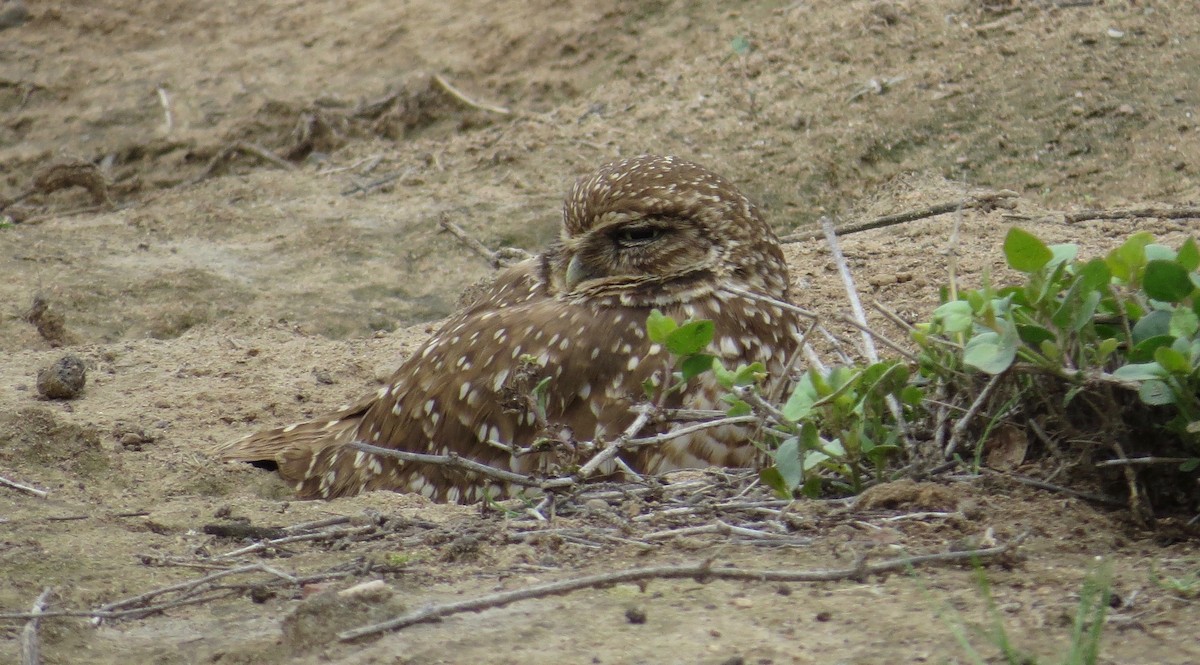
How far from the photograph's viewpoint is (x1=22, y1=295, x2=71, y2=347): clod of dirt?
6129 millimetres

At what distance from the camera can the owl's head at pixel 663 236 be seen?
14.3 feet

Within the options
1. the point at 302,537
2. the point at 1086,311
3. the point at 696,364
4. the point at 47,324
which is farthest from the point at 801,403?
the point at 47,324

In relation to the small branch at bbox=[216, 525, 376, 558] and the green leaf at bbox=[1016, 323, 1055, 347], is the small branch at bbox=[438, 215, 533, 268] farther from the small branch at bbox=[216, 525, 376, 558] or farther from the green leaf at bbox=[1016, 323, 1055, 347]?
the green leaf at bbox=[1016, 323, 1055, 347]

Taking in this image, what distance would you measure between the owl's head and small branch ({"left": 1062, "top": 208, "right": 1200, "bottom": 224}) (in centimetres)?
167

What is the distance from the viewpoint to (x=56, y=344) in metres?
6.10

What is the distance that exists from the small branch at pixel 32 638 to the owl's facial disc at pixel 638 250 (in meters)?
2.04

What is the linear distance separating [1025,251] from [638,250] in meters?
1.78

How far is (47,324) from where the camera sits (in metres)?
6.16

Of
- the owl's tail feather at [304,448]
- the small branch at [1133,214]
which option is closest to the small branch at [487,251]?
the owl's tail feather at [304,448]

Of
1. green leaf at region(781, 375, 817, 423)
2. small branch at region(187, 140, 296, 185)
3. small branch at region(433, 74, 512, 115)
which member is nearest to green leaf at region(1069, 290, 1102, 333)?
green leaf at region(781, 375, 817, 423)

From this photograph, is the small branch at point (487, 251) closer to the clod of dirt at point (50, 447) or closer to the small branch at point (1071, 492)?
the clod of dirt at point (50, 447)

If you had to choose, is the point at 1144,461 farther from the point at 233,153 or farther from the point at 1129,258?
the point at 233,153

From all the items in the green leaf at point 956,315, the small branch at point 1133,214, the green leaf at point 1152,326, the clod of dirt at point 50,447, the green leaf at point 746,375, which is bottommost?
the clod of dirt at point 50,447

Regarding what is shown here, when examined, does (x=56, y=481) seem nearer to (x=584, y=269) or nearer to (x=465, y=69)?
(x=584, y=269)
